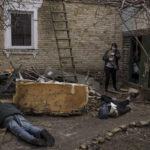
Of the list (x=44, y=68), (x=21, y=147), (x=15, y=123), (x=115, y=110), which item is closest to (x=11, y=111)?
(x=15, y=123)

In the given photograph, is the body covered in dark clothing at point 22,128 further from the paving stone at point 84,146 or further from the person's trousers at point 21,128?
the paving stone at point 84,146

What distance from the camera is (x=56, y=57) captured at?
367 inches

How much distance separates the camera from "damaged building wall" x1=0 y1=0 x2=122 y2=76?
8.98 m

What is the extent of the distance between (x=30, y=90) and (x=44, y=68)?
10.1ft

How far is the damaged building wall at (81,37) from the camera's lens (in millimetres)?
8984

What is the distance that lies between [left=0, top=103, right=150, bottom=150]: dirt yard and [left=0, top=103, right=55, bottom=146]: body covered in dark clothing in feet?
0.41

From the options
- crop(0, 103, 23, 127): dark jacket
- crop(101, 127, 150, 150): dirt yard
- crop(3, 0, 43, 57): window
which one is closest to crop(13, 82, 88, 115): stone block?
crop(0, 103, 23, 127): dark jacket

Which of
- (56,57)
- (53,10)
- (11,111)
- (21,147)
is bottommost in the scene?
→ (21,147)

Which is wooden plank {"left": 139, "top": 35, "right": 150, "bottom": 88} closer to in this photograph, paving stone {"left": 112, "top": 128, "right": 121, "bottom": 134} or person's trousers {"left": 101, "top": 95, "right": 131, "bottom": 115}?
person's trousers {"left": 101, "top": 95, "right": 131, "bottom": 115}

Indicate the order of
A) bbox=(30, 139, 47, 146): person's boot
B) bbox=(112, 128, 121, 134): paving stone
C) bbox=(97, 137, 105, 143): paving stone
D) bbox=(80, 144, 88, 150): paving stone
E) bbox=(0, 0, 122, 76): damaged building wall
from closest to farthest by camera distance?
1. bbox=(80, 144, 88, 150): paving stone
2. bbox=(30, 139, 47, 146): person's boot
3. bbox=(97, 137, 105, 143): paving stone
4. bbox=(112, 128, 121, 134): paving stone
5. bbox=(0, 0, 122, 76): damaged building wall

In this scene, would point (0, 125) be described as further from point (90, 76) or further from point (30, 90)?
point (90, 76)

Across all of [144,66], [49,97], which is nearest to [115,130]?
[49,97]

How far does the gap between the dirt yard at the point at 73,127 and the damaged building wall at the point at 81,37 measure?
3.25 m

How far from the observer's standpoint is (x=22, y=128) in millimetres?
4738
